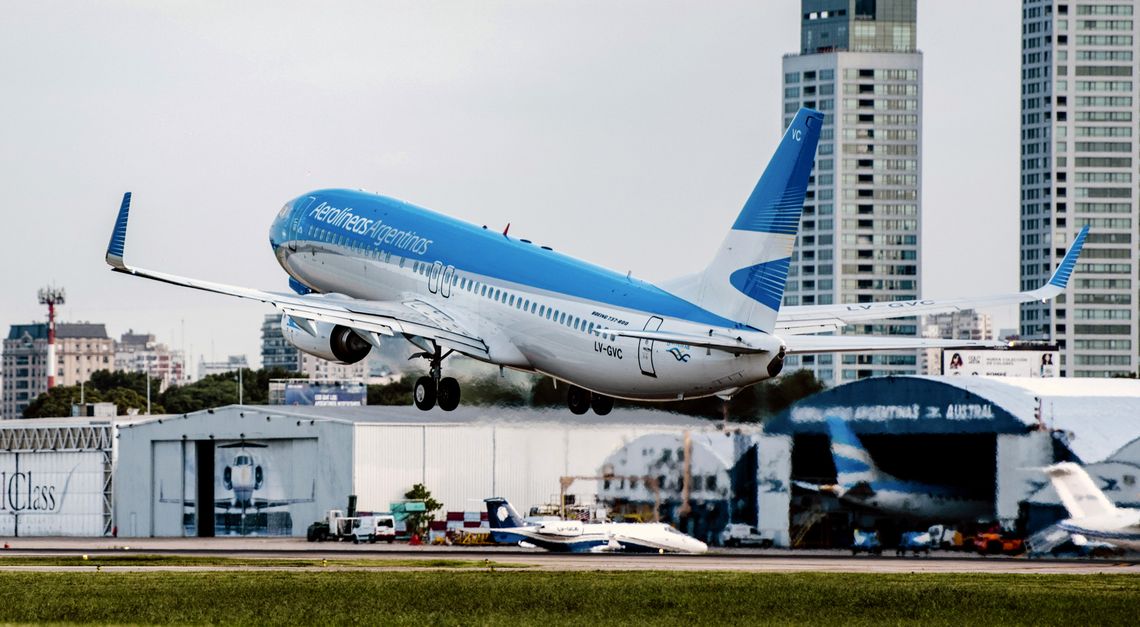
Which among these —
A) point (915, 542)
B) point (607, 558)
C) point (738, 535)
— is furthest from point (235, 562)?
point (915, 542)

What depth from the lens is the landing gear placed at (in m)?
67.5

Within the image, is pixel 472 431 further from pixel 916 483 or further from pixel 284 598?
pixel 284 598

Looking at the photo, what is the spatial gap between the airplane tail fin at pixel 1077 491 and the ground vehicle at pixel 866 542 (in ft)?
32.8

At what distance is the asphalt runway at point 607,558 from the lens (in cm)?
9181

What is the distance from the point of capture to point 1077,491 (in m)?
97.8

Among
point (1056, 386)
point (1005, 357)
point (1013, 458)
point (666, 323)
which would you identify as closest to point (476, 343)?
point (666, 323)

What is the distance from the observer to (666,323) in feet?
198

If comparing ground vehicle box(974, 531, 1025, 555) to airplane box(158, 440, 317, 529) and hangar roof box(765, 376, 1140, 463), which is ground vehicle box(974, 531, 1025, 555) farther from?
airplane box(158, 440, 317, 529)

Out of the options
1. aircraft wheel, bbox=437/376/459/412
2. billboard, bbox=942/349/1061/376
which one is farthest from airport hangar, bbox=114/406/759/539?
billboard, bbox=942/349/1061/376

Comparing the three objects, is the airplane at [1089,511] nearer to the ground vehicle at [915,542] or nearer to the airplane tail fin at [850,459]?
the ground vehicle at [915,542]

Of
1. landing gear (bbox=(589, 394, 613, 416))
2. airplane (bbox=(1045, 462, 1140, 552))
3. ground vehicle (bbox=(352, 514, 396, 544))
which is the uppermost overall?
landing gear (bbox=(589, 394, 613, 416))

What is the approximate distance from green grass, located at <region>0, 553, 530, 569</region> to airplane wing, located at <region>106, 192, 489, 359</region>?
27180 millimetres

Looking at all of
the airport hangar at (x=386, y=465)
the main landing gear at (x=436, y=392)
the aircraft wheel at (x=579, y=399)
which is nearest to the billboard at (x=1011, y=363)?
the airport hangar at (x=386, y=465)

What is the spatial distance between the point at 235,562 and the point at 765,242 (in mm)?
49767
